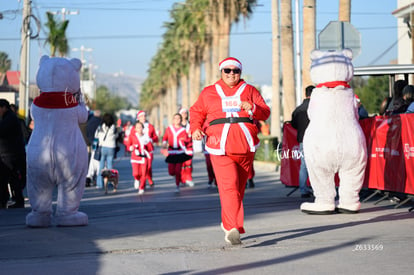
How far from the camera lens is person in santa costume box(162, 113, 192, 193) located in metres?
17.8

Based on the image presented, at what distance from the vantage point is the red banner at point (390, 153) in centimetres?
1120

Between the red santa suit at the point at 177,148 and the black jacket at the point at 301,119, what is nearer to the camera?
the black jacket at the point at 301,119

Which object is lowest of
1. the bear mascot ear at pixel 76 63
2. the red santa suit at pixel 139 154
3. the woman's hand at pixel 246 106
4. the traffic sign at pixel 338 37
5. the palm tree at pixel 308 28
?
the red santa suit at pixel 139 154

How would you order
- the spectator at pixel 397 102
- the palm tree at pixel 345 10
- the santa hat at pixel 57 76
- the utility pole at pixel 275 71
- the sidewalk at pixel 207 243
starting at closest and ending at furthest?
the sidewalk at pixel 207 243 < the santa hat at pixel 57 76 < the spectator at pixel 397 102 < the palm tree at pixel 345 10 < the utility pole at pixel 275 71

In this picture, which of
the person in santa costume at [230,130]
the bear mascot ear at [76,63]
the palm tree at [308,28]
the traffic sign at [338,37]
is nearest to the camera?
the person in santa costume at [230,130]

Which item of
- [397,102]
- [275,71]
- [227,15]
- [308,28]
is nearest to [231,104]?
[397,102]

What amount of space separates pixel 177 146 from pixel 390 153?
6.97 meters

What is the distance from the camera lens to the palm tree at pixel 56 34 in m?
43.5

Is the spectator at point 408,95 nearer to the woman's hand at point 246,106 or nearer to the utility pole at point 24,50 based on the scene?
the woman's hand at point 246,106

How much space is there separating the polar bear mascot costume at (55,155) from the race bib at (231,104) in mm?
2703

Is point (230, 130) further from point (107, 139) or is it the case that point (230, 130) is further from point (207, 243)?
point (107, 139)

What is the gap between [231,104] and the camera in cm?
861

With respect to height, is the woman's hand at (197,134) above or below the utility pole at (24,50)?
below

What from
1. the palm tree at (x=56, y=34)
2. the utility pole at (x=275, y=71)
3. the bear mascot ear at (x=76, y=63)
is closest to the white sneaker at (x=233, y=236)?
the bear mascot ear at (x=76, y=63)
